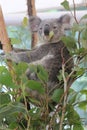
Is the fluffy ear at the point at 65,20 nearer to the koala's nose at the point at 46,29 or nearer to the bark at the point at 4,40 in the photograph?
the koala's nose at the point at 46,29

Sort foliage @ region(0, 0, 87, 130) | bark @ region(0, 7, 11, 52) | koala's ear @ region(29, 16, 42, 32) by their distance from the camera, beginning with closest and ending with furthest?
foliage @ region(0, 0, 87, 130) → bark @ region(0, 7, 11, 52) → koala's ear @ region(29, 16, 42, 32)

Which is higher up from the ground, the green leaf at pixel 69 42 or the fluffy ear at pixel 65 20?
the green leaf at pixel 69 42

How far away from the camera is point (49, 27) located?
1610mm

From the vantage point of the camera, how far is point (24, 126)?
0.79 meters

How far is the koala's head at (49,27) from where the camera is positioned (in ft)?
5.09

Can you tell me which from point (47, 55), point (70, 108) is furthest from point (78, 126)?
point (47, 55)

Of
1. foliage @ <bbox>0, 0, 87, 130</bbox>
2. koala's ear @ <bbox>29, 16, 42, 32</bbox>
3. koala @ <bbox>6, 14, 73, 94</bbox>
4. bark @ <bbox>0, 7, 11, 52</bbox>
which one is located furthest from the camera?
koala's ear @ <bbox>29, 16, 42, 32</bbox>

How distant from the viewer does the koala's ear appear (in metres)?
1.49

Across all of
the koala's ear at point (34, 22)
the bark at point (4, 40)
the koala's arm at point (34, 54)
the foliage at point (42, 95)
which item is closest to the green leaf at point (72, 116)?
the foliage at point (42, 95)

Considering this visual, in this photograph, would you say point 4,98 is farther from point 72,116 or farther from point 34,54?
point 34,54

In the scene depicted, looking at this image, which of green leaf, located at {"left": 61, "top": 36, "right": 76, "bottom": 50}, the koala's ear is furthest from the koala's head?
green leaf, located at {"left": 61, "top": 36, "right": 76, "bottom": 50}

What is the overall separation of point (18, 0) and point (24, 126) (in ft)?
4.87

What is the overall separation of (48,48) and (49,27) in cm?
14

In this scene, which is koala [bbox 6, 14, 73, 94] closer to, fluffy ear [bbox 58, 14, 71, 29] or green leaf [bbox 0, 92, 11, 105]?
fluffy ear [bbox 58, 14, 71, 29]
